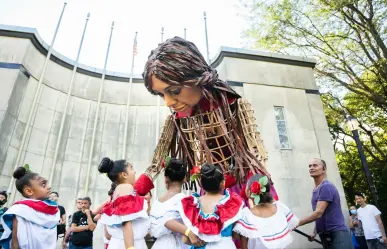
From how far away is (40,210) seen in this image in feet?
7.35

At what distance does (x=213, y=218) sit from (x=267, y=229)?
1.52 ft

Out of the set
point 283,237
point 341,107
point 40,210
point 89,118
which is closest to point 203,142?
point 283,237

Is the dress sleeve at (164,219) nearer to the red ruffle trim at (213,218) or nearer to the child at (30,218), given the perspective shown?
the red ruffle trim at (213,218)

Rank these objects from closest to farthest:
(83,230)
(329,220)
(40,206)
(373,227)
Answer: (40,206) < (329,220) < (83,230) < (373,227)

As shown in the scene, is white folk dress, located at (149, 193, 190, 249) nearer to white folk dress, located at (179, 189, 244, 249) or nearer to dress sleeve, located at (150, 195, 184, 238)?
dress sleeve, located at (150, 195, 184, 238)

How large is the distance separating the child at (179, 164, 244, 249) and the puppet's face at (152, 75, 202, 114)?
0.58 m

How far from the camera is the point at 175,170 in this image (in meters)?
2.18

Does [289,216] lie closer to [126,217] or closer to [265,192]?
[265,192]

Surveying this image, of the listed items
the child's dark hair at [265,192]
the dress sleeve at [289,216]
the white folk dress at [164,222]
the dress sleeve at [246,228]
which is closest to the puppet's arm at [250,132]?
the child's dark hair at [265,192]

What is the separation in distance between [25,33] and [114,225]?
5855mm

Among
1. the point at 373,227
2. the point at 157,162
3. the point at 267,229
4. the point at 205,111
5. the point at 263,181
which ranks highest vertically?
the point at 205,111

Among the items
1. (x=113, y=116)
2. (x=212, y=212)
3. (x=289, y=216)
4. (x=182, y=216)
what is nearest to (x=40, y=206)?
(x=182, y=216)

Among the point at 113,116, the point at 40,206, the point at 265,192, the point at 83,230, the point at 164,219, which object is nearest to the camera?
the point at 265,192

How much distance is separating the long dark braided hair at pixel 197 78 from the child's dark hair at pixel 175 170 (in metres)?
0.28
